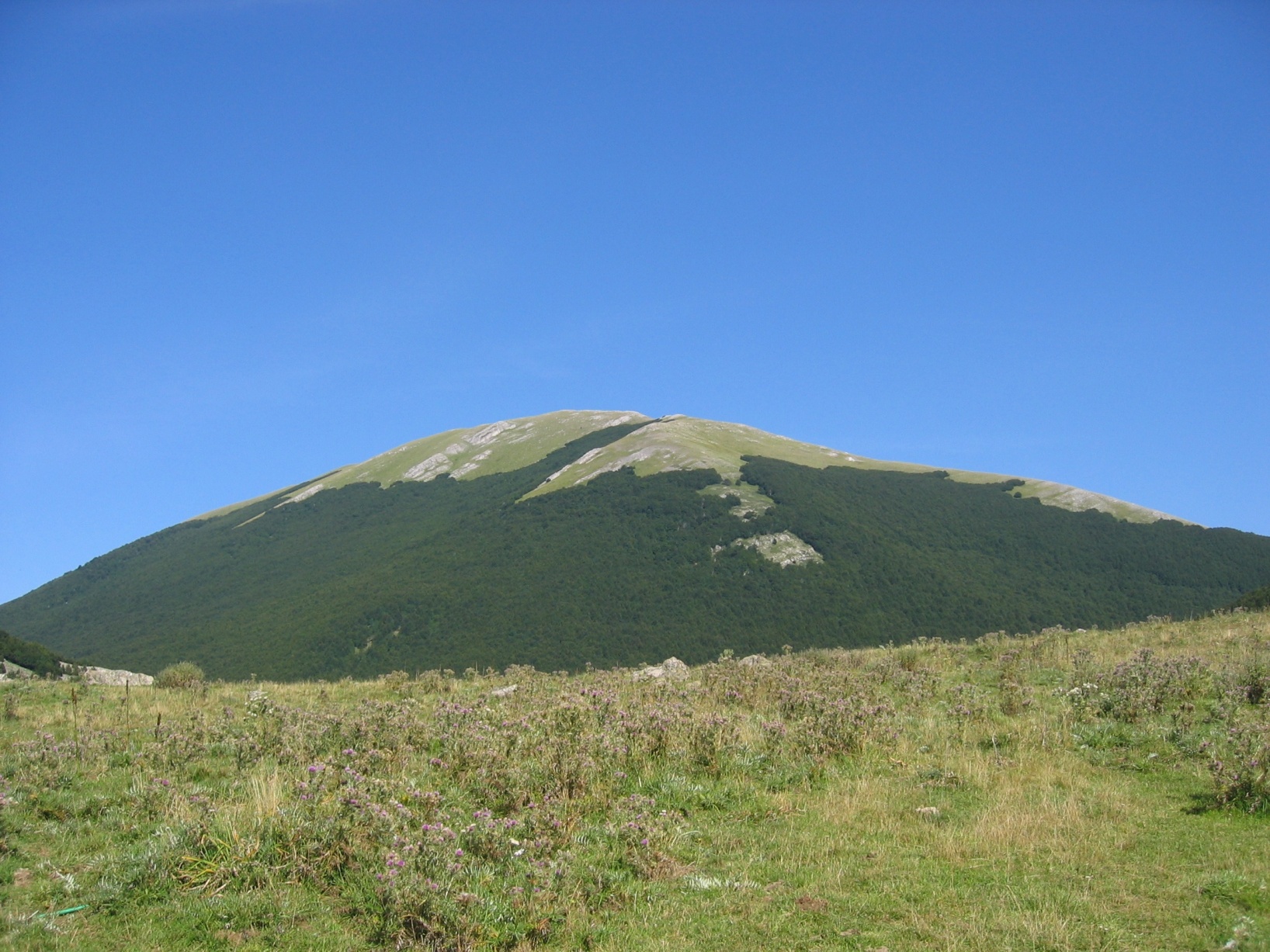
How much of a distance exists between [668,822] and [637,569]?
92.7m

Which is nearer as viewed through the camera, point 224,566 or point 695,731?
point 695,731

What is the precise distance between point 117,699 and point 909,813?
16211 millimetres

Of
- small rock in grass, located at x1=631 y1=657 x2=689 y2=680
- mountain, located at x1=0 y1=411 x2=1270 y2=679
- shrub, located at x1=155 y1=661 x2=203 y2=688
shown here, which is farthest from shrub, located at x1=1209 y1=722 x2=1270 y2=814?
mountain, located at x1=0 y1=411 x2=1270 y2=679

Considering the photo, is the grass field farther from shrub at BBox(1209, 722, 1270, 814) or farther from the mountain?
the mountain

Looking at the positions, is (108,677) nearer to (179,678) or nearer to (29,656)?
(29,656)

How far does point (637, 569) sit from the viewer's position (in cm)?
10031

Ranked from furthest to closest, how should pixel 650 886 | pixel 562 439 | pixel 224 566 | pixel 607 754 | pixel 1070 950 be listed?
pixel 562 439, pixel 224 566, pixel 607 754, pixel 650 886, pixel 1070 950

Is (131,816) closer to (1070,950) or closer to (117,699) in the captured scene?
(1070,950)

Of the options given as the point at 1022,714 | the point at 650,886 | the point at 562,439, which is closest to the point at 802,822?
the point at 650,886

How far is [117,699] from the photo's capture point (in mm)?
16609

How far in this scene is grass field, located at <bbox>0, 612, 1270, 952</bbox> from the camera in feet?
19.7

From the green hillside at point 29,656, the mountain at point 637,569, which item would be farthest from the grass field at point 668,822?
the mountain at point 637,569

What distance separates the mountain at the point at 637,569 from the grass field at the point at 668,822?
66.6 meters

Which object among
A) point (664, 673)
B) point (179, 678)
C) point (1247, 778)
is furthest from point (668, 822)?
point (179, 678)
